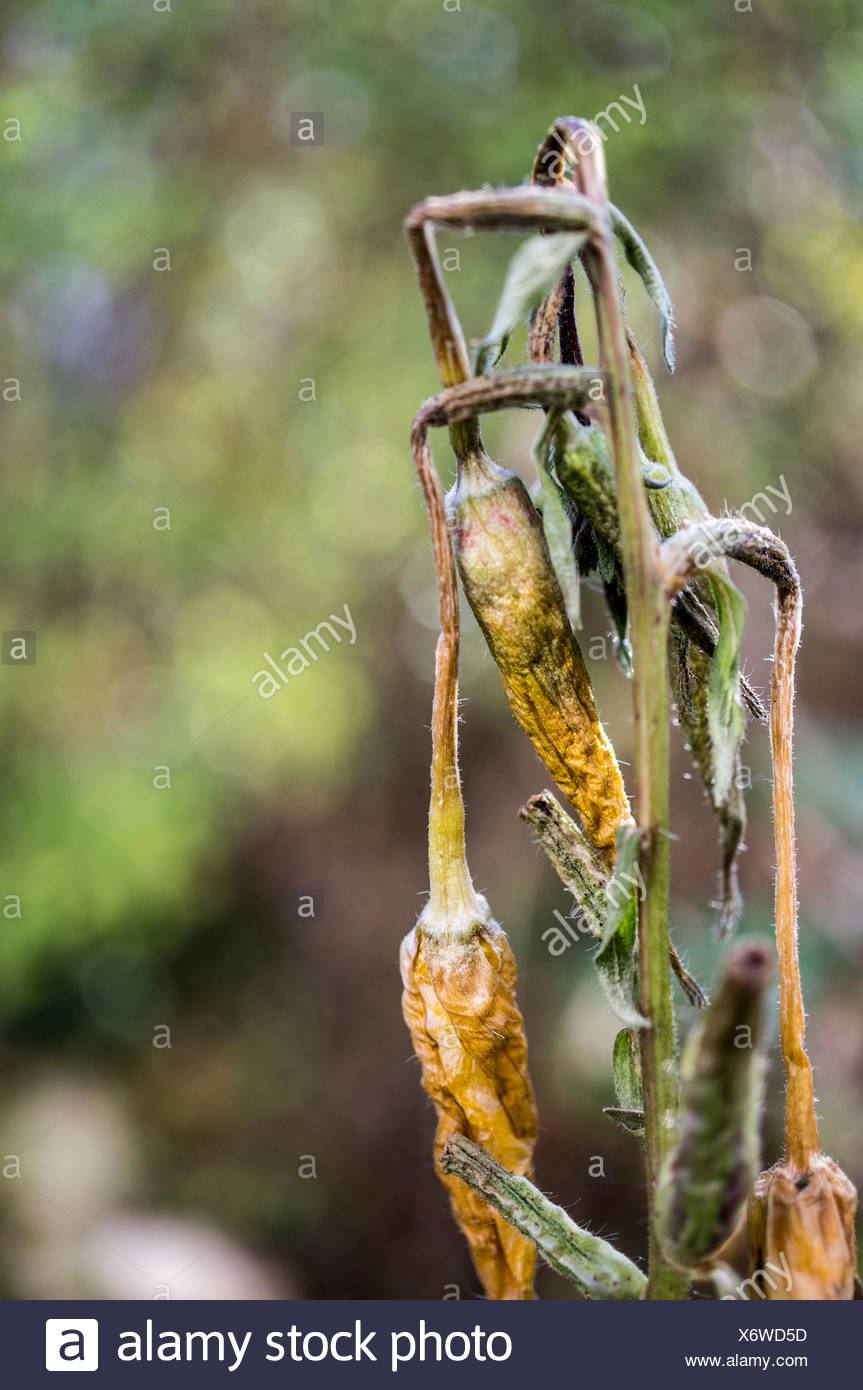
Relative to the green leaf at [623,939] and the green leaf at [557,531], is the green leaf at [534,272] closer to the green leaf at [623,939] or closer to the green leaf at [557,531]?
the green leaf at [557,531]

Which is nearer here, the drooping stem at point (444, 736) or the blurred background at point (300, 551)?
the drooping stem at point (444, 736)

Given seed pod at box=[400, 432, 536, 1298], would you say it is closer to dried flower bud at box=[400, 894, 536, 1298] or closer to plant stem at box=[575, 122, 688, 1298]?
dried flower bud at box=[400, 894, 536, 1298]

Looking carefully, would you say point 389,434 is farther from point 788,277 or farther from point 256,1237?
point 256,1237

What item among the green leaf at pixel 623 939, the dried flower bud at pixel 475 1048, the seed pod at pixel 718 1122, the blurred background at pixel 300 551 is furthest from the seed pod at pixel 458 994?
the blurred background at pixel 300 551

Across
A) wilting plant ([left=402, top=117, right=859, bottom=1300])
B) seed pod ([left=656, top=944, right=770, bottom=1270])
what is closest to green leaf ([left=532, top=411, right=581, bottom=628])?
wilting plant ([left=402, top=117, right=859, bottom=1300])
